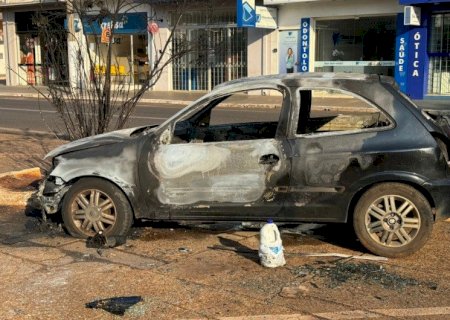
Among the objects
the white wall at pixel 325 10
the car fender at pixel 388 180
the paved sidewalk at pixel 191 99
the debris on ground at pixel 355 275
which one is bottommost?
the debris on ground at pixel 355 275

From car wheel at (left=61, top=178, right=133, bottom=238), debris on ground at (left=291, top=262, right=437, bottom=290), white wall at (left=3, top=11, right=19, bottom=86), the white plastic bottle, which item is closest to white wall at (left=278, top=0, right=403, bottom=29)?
white wall at (left=3, top=11, right=19, bottom=86)

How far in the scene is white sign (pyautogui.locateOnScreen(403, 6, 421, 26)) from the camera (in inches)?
854

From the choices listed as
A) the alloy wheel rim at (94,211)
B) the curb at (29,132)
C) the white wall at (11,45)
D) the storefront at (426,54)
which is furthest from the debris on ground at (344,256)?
the white wall at (11,45)

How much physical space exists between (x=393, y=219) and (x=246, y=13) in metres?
19.7

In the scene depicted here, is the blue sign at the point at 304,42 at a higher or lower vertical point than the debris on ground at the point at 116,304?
higher

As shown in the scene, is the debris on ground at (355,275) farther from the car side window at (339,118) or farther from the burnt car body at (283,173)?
the car side window at (339,118)

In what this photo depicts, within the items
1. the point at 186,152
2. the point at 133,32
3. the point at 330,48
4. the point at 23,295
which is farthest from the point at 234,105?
the point at 23,295

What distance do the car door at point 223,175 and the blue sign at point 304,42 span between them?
20147mm

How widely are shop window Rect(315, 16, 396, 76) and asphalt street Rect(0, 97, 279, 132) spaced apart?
6197 millimetres

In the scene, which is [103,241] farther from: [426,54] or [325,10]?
[325,10]

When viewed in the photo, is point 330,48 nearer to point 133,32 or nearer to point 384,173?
point 133,32

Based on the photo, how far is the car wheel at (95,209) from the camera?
5770 mm

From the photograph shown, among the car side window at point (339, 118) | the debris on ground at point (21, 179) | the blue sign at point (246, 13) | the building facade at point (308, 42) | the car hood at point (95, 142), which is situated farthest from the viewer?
the blue sign at point (246, 13)

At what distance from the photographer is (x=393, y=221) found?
522cm
